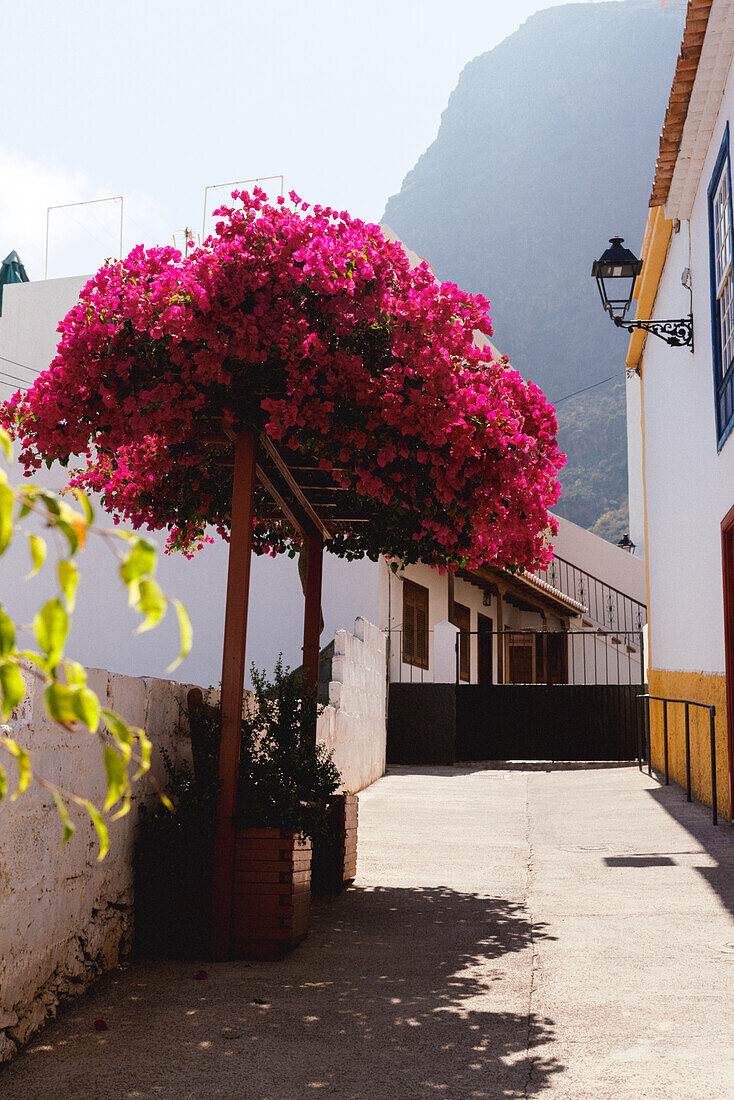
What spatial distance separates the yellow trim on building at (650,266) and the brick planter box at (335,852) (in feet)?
23.5

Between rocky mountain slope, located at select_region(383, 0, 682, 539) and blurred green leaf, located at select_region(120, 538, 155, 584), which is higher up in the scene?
rocky mountain slope, located at select_region(383, 0, 682, 539)

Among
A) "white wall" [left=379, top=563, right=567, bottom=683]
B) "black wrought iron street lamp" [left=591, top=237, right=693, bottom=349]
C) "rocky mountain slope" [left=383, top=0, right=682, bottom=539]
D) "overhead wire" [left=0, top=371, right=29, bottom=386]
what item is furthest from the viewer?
"rocky mountain slope" [left=383, top=0, right=682, bottom=539]

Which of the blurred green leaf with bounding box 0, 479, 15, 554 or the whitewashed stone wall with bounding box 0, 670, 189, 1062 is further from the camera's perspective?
the whitewashed stone wall with bounding box 0, 670, 189, 1062

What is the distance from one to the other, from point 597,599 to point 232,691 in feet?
79.0

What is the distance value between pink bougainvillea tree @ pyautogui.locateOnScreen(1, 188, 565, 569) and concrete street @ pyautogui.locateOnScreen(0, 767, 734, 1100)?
2.03 metres

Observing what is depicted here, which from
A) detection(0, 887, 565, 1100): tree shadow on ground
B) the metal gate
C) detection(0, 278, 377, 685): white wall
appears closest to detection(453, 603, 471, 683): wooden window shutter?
the metal gate

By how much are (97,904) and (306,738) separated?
5.67ft

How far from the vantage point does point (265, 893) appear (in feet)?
14.7

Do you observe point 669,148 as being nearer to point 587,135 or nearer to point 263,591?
point 263,591

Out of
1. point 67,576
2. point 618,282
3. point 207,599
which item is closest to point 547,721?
point 207,599

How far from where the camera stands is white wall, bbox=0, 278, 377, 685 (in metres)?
16.3

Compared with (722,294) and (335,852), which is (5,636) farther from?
(722,294)

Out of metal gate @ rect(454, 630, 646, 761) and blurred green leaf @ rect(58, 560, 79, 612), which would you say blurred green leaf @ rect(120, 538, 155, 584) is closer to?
blurred green leaf @ rect(58, 560, 79, 612)

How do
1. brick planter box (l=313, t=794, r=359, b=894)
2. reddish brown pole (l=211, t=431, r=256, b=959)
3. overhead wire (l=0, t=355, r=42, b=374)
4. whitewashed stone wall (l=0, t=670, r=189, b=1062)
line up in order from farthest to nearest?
overhead wire (l=0, t=355, r=42, b=374), brick planter box (l=313, t=794, r=359, b=894), reddish brown pole (l=211, t=431, r=256, b=959), whitewashed stone wall (l=0, t=670, r=189, b=1062)
